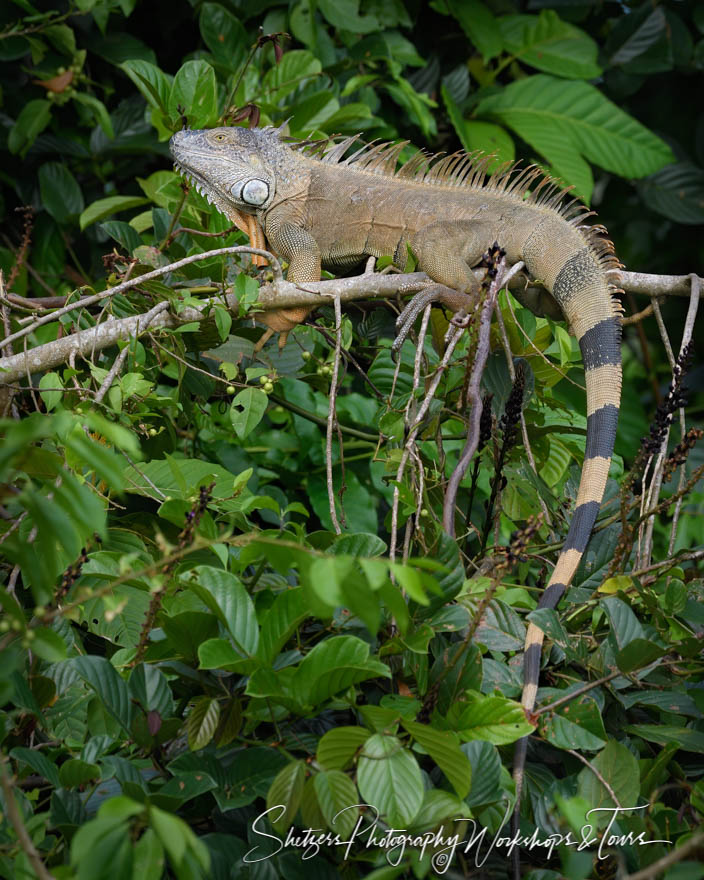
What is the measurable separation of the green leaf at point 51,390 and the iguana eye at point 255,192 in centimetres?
133

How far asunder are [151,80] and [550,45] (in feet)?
7.17

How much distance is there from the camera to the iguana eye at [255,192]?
Result: 2.87 meters

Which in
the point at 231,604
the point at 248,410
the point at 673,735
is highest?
the point at 231,604

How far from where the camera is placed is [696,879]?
0.85m

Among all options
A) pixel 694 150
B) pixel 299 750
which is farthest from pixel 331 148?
pixel 694 150

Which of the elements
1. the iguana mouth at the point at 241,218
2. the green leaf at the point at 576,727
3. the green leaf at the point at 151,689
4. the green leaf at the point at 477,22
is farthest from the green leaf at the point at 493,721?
the green leaf at the point at 477,22

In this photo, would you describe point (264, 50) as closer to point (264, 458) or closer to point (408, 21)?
point (408, 21)

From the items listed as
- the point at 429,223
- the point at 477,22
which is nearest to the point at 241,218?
the point at 429,223

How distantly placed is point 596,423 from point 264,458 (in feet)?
4.02

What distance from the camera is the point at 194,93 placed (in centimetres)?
238

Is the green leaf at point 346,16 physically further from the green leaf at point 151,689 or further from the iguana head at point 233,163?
the green leaf at point 151,689

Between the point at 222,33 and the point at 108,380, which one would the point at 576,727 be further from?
the point at 222,33

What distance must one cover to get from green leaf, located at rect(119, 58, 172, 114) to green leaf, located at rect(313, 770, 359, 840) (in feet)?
6.17

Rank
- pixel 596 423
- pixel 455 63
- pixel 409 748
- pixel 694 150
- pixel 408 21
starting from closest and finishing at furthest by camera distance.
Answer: pixel 409 748
pixel 596 423
pixel 408 21
pixel 455 63
pixel 694 150
